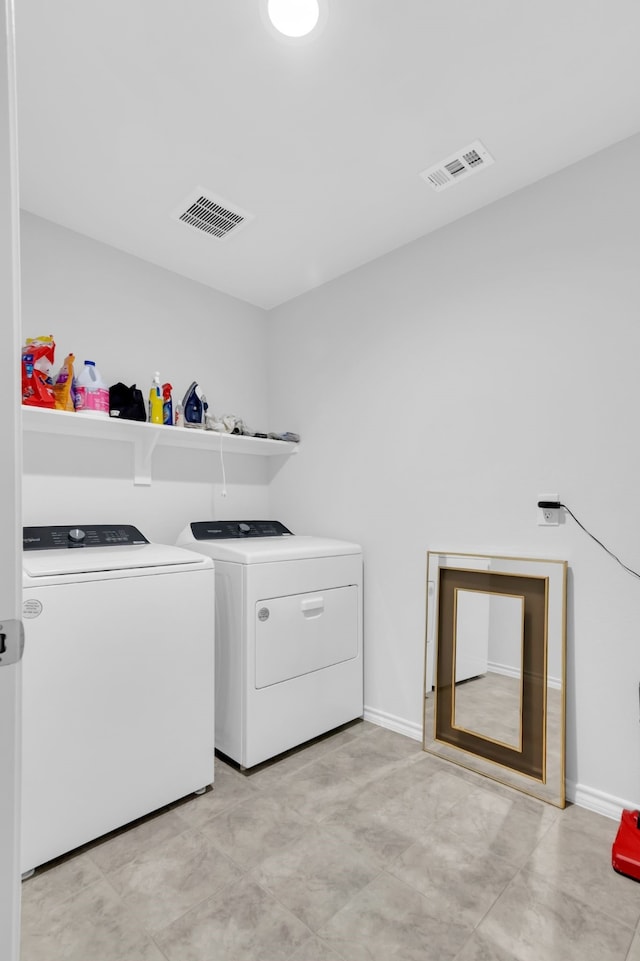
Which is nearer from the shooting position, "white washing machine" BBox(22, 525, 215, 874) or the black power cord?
"white washing machine" BBox(22, 525, 215, 874)

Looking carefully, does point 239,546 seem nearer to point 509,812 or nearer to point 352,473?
point 352,473

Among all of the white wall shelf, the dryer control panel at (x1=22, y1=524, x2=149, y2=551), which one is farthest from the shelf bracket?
the dryer control panel at (x1=22, y1=524, x2=149, y2=551)

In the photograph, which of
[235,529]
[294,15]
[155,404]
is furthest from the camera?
[235,529]

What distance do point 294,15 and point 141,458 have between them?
188cm

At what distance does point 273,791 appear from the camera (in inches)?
76.5

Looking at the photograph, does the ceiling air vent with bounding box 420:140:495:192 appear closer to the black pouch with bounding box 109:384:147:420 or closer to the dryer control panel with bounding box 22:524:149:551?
the black pouch with bounding box 109:384:147:420

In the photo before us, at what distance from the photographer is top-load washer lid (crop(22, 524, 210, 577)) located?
1643mm

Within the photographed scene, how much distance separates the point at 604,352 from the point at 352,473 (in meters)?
1.32

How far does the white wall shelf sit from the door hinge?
1.52 meters

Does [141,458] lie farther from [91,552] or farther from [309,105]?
[309,105]

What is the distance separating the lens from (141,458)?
8.38ft

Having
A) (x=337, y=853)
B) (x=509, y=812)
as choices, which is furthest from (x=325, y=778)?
(x=509, y=812)

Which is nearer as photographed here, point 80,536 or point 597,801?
point 597,801

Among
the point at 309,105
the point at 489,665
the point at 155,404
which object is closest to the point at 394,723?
the point at 489,665
